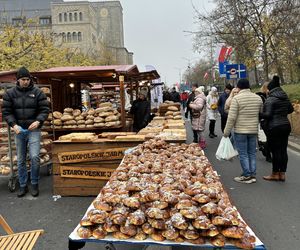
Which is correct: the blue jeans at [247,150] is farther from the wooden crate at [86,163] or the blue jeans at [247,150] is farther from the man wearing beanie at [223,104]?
the man wearing beanie at [223,104]

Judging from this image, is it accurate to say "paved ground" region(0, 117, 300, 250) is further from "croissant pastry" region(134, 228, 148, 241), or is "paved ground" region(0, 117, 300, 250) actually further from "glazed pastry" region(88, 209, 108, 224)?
"glazed pastry" region(88, 209, 108, 224)

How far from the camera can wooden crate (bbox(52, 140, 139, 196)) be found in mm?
6066

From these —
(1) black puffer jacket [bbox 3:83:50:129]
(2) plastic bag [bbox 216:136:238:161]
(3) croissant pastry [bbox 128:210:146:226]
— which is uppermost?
(1) black puffer jacket [bbox 3:83:50:129]

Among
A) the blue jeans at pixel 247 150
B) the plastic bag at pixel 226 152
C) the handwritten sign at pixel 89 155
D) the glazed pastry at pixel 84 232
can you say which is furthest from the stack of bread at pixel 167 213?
the blue jeans at pixel 247 150

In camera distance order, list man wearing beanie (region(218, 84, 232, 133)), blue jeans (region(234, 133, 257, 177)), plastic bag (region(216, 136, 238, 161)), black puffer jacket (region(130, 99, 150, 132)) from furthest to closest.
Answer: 1. man wearing beanie (region(218, 84, 232, 133))
2. black puffer jacket (region(130, 99, 150, 132))
3. blue jeans (region(234, 133, 257, 177))
4. plastic bag (region(216, 136, 238, 161))

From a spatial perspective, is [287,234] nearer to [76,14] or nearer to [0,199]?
[0,199]

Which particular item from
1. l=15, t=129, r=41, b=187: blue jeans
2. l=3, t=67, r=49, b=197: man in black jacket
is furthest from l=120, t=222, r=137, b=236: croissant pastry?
l=15, t=129, r=41, b=187: blue jeans

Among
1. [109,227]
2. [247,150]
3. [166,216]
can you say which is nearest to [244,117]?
[247,150]

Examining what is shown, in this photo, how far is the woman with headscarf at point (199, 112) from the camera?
10391 millimetres

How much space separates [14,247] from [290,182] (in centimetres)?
530

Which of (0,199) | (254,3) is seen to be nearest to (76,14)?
(254,3)

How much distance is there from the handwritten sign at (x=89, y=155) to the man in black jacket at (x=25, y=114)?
0.52m

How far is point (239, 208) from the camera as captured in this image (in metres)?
5.40

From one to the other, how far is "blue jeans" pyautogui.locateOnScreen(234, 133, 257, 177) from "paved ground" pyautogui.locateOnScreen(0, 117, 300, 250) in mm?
334
